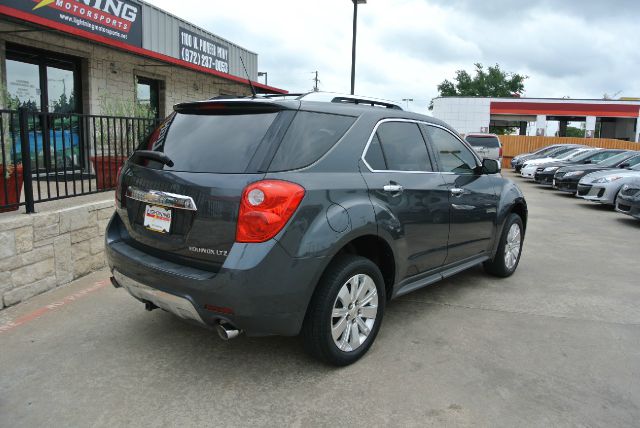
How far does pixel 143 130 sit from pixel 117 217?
3.53 meters

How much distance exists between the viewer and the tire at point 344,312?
3066 millimetres

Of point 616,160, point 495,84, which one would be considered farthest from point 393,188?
point 495,84

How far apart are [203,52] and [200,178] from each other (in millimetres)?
11673

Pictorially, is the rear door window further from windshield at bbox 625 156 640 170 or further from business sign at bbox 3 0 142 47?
windshield at bbox 625 156 640 170

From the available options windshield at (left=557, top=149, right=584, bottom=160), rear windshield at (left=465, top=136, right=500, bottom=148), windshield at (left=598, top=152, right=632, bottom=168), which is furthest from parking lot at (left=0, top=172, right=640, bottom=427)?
rear windshield at (left=465, top=136, right=500, bottom=148)

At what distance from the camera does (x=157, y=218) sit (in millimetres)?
3129

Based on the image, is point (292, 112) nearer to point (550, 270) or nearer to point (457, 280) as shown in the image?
point (457, 280)

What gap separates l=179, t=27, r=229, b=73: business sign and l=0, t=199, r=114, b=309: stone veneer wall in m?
8.46

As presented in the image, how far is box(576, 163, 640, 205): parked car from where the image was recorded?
11.6 metres

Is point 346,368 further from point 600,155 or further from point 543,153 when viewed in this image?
point 543,153

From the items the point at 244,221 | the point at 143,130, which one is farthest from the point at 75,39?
the point at 244,221

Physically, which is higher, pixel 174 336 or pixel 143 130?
pixel 143 130

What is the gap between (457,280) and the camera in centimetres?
543

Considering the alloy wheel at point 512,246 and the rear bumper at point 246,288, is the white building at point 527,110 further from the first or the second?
the rear bumper at point 246,288
